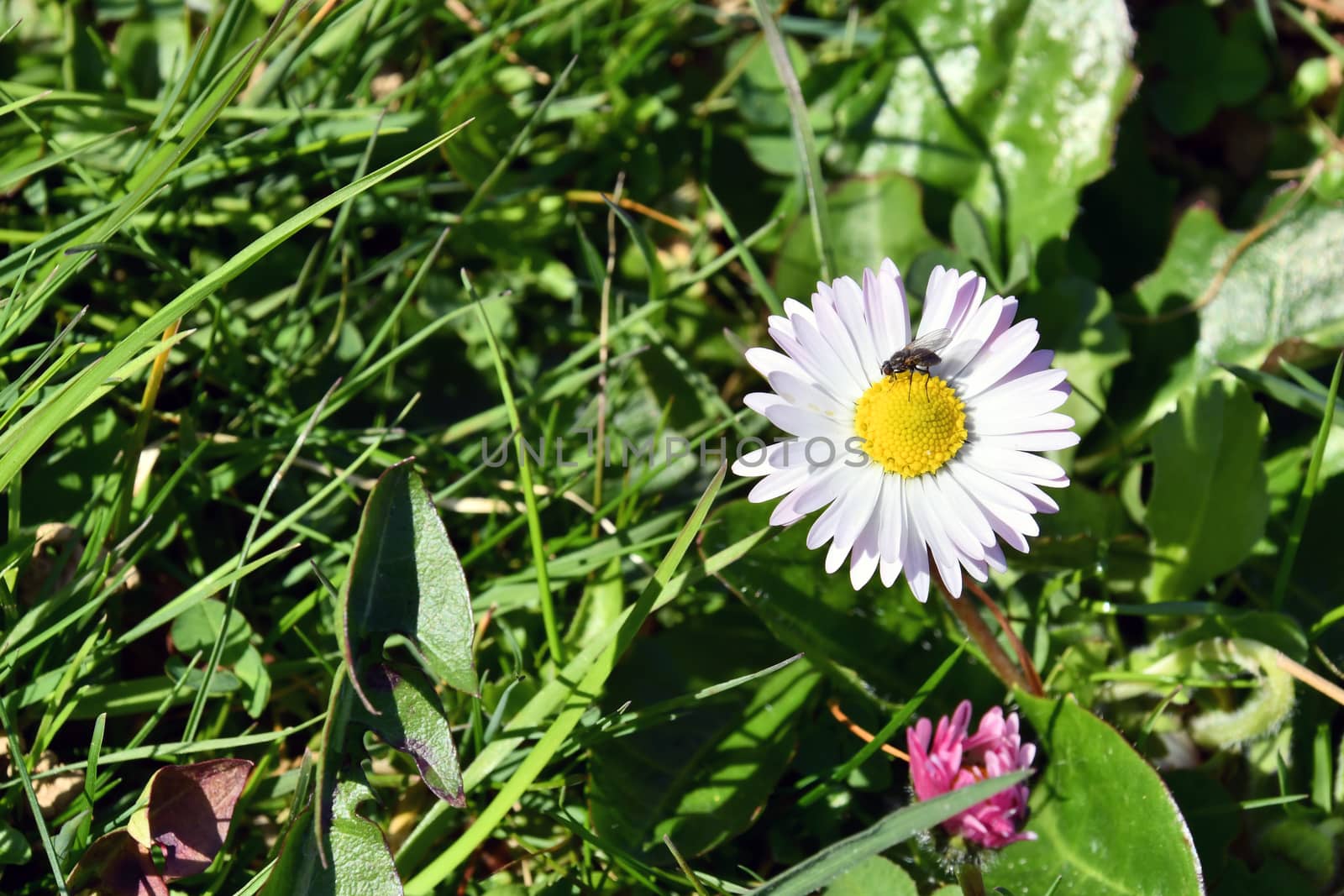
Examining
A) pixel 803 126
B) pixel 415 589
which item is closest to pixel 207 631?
pixel 415 589

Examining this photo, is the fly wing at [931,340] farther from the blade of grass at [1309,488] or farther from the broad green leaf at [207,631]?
the broad green leaf at [207,631]

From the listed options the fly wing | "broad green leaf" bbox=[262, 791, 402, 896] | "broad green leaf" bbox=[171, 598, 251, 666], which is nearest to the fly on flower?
the fly wing

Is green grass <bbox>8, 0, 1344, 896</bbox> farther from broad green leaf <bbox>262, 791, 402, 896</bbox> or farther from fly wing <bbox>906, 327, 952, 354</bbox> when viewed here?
fly wing <bbox>906, 327, 952, 354</bbox>

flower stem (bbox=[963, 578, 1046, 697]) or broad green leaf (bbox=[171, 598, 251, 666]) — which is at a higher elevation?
broad green leaf (bbox=[171, 598, 251, 666])

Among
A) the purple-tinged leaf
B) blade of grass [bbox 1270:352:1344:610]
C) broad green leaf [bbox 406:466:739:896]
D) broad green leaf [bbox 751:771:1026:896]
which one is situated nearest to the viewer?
broad green leaf [bbox 751:771:1026:896]

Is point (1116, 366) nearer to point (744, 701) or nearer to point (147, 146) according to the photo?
point (744, 701)

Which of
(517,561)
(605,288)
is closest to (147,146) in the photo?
(605,288)
